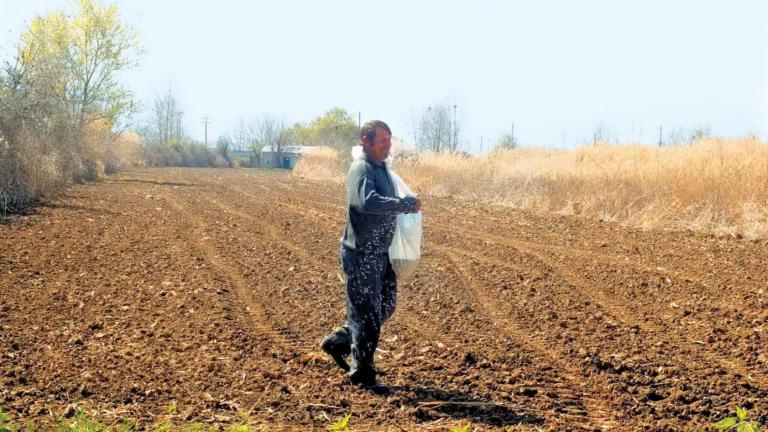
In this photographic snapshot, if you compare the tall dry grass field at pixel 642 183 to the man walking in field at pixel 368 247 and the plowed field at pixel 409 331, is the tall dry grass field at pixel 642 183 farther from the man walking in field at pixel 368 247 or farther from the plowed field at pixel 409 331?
the man walking in field at pixel 368 247

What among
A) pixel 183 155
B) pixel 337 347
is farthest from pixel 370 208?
pixel 183 155

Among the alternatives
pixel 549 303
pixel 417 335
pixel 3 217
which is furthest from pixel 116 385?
pixel 3 217

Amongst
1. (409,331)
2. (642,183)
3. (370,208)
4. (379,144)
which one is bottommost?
(409,331)

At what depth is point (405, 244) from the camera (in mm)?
5332

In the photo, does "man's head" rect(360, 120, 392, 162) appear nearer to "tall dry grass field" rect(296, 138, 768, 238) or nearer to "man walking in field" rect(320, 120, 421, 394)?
"man walking in field" rect(320, 120, 421, 394)

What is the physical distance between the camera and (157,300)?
824cm

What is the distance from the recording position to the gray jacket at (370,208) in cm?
511

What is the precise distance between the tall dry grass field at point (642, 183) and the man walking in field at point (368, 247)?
9.34 m

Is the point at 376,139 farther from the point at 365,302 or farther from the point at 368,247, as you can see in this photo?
the point at 365,302

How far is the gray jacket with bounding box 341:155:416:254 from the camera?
5113mm

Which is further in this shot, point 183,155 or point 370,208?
point 183,155

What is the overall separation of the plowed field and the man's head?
1.63m

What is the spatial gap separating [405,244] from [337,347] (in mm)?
933

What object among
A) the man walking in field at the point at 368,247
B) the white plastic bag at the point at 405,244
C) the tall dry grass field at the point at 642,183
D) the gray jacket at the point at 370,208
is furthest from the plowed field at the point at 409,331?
the tall dry grass field at the point at 642,183
